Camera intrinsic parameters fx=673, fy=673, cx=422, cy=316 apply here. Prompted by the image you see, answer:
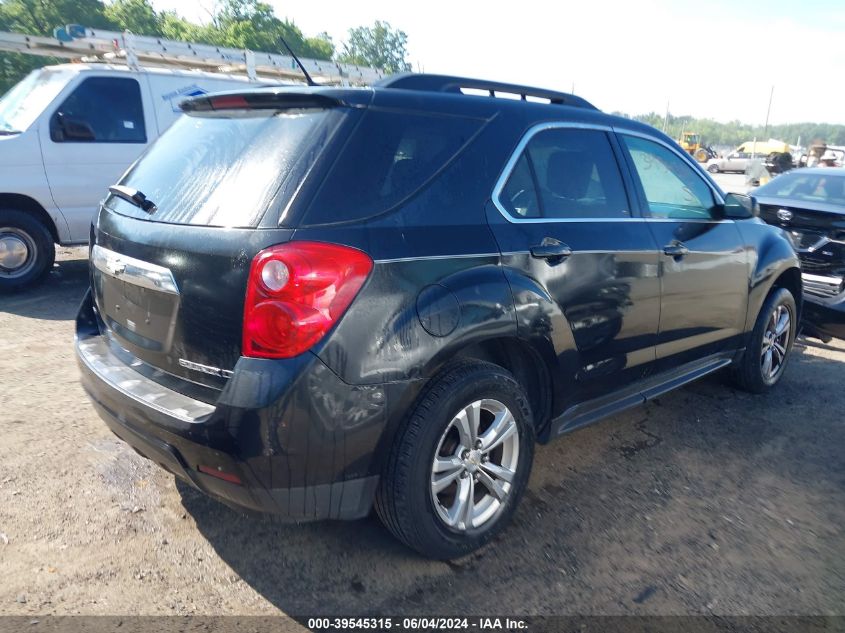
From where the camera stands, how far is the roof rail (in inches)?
115

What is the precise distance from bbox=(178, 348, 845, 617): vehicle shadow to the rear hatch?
74 centimetres

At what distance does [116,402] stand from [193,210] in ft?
2.61

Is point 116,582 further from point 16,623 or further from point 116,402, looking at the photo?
point 116,402

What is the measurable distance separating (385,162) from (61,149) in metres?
5.50

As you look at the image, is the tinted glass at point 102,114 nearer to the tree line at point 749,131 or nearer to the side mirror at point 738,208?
the side mirror at point 738,208

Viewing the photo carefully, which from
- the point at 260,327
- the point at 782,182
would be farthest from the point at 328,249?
the point at 782,182

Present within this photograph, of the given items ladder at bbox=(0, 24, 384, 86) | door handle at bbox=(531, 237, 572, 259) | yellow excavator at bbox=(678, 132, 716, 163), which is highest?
ladder at bbox=(0, 24, 384, 86)

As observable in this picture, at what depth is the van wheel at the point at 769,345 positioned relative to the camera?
4605 millimetres

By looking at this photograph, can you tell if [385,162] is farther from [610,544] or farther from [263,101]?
[610,544]

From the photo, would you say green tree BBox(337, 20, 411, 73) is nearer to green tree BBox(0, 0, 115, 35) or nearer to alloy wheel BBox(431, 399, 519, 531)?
green tree BBox(0, 0, 115, 35)

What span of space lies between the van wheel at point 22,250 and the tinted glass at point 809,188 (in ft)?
24.5

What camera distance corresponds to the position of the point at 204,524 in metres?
2.95

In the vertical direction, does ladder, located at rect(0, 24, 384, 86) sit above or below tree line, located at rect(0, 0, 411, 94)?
below

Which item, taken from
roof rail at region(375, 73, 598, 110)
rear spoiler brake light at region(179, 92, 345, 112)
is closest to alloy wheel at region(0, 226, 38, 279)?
rear spoiler brake light at region(179, 92, 345, 112)
